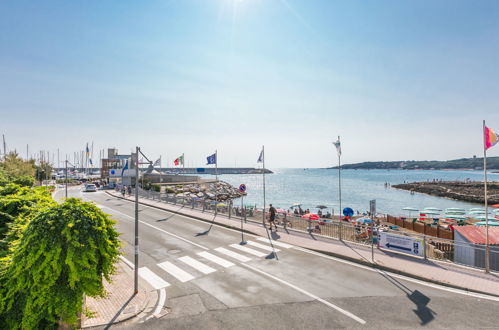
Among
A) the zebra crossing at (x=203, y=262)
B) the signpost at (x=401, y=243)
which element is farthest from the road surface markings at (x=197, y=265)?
the signpost at (x=401, y=243)

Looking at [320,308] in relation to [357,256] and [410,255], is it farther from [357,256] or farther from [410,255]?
[410,255]

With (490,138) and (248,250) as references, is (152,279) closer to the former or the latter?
(248,250)

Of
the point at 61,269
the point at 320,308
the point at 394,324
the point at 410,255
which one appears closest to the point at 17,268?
the point at 61,269

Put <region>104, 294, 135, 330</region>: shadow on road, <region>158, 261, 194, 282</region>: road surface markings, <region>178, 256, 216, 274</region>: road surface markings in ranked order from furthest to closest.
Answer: <region>178, 256, 216, 274</region>: road surface markings
<region>158, 261, 194, 282</region>: road surface markings
<region>104, 294, 135, 330</region>: shadow on road

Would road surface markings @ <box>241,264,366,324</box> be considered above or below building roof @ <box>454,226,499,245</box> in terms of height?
below

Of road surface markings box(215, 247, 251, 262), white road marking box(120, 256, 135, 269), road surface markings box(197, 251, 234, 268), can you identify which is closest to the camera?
road surface markings box(197, 251, 234, 268)

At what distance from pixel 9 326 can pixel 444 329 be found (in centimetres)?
1057

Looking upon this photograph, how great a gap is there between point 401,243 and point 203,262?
10104 mm

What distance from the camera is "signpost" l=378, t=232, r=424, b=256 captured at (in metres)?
12.2

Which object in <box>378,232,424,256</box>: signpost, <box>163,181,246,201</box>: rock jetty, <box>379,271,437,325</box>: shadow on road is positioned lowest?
<box>163,181,246,201</box>: rock jetty

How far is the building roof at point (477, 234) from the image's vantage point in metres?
12.7

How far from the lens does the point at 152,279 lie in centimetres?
1023

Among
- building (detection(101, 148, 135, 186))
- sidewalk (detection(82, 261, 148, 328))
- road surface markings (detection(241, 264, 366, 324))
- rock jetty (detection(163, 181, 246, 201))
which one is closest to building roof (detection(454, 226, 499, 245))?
road surface markings (detection(241, 264, 366, 324))

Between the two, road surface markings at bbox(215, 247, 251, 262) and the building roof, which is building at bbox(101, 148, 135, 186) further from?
the building roof
